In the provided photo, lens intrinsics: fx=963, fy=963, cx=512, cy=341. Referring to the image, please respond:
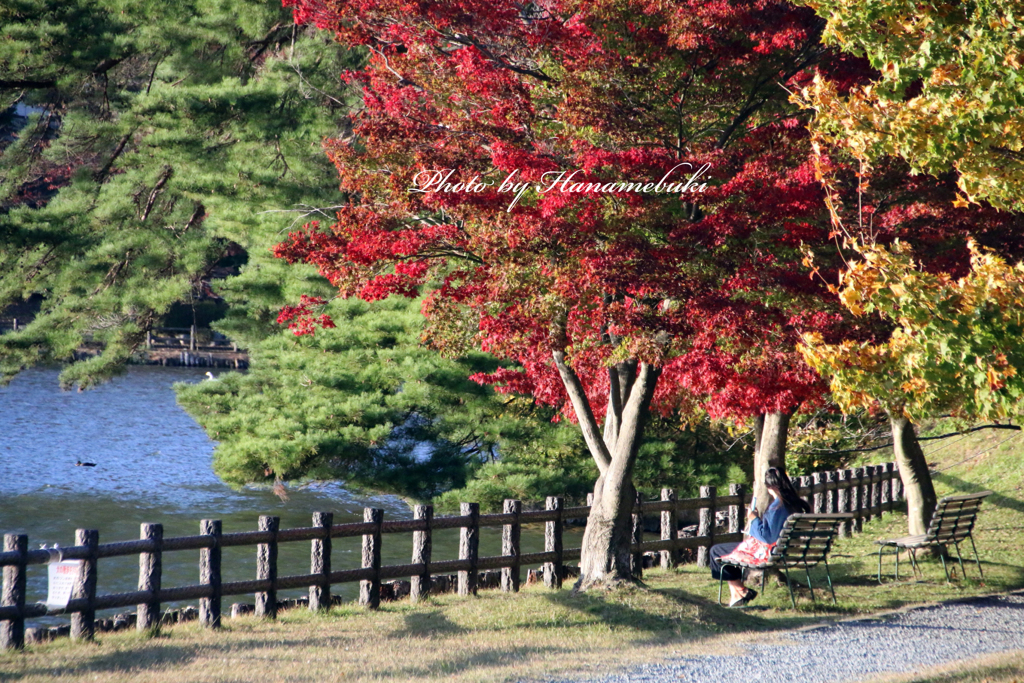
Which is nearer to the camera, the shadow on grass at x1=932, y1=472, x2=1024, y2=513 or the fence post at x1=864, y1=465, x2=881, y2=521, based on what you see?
the shadow on grass at x1=932, y1=472, x2=1024, y2=513

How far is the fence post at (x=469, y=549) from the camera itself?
10.3m

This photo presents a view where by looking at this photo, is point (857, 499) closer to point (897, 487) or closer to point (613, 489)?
point (897, 487)

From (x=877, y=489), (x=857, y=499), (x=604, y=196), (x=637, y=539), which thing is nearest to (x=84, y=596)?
(x=604, y=196)

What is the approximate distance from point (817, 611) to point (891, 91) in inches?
193

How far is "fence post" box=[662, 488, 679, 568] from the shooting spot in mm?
12453

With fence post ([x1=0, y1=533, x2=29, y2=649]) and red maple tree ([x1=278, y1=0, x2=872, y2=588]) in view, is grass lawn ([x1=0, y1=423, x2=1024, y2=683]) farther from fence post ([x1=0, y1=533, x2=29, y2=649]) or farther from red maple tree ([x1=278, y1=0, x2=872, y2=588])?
red maple tree ([x1=278, y1=0, x2=872, y2=588])

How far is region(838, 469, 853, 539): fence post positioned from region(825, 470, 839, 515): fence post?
0.27 ft

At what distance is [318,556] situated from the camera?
9.54 meters

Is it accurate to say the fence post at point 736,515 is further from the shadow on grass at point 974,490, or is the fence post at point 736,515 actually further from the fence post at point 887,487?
the shadow on grass at point 974,490

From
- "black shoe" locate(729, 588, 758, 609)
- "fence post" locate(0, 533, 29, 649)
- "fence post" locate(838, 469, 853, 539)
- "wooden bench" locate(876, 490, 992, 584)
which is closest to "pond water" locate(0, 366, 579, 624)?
"fence post" locate(0, 533, 29, 649)

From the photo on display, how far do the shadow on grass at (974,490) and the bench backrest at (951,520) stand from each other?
177 inches

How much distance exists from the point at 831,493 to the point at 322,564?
8.88 m

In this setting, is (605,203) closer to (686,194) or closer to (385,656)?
(686,194)

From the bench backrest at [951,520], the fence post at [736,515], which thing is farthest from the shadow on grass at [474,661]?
the fence post at [736,515]
